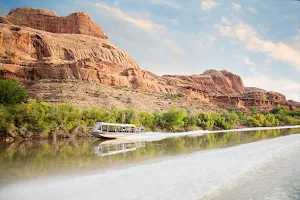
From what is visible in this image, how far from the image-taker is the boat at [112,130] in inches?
1311

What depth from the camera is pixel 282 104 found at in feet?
497

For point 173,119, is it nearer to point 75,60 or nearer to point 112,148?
point 112,148

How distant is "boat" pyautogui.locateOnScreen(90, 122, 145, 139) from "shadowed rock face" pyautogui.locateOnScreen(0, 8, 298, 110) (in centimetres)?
4024

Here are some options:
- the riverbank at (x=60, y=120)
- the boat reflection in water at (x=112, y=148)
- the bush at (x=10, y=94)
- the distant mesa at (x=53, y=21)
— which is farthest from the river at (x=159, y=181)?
the distant mesa at (x=53, y=21)

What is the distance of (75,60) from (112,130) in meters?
77.1

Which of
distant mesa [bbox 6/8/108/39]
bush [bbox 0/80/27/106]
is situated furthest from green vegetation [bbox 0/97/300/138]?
distant mesa [bbox 6/8/108/39]

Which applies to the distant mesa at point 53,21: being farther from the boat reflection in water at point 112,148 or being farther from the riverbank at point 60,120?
the boat reflection in water at point 112,148

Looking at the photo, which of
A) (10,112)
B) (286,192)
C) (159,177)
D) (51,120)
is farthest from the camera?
(51,120)

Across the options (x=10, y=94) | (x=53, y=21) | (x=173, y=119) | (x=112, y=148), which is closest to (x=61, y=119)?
(x=112, y=148)

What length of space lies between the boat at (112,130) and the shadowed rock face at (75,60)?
132ft

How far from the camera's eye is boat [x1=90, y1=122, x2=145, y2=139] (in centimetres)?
3329

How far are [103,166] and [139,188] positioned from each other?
517cm

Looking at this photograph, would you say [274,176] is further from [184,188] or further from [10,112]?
[10,112]

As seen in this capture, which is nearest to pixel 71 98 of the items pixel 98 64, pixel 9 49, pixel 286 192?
pixel 98 64
